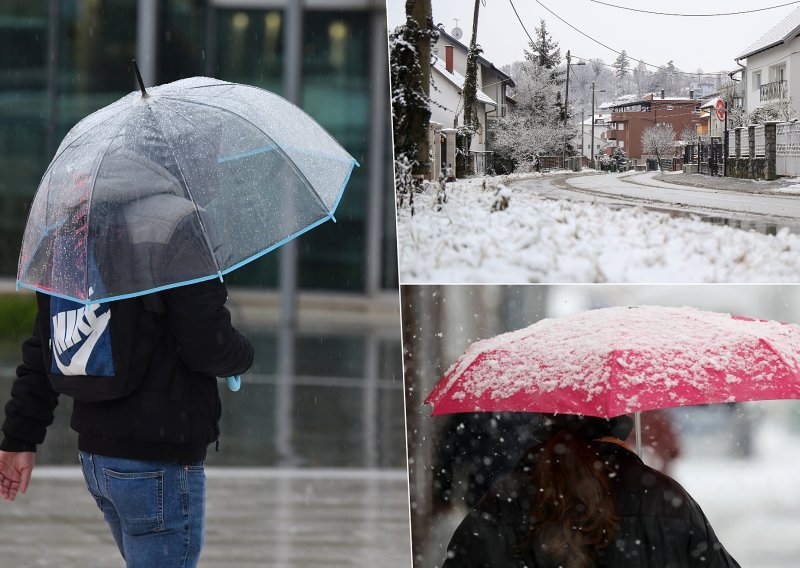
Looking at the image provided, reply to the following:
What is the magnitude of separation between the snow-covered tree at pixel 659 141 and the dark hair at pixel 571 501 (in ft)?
5.40

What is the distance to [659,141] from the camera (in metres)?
3.43

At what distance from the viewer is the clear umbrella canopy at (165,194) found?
77.8 inches

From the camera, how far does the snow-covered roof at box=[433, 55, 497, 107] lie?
3.33 meters

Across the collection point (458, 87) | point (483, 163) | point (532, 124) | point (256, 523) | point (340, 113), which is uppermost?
point (340, 113)

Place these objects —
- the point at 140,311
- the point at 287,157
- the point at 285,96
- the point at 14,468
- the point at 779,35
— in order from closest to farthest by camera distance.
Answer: the point at 140,311 < the point at 14,468 < the point at 287,157 < the point at 779,35 < the point at 285,96

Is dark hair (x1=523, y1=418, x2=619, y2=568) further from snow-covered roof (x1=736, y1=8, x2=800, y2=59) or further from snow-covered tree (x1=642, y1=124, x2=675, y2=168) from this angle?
snow-covered roof (x1=736, y1=8, x2=800, y2=59)

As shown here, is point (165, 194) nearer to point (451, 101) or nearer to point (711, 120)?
point (451, 101)

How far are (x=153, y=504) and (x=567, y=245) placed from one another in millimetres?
1731

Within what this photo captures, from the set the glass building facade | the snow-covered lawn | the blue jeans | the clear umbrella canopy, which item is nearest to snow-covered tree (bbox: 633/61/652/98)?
the snow-covered lawn

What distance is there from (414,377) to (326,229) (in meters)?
6.32

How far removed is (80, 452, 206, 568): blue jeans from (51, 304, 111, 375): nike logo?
0.63ft

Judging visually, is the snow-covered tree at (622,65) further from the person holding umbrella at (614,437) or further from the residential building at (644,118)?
the person holding umbrella at (614,437)

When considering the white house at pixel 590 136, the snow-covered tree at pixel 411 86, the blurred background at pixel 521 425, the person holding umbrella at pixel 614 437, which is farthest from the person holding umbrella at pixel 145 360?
the white house at pixel 590 136

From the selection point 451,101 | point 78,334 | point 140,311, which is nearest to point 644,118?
point 451,101
